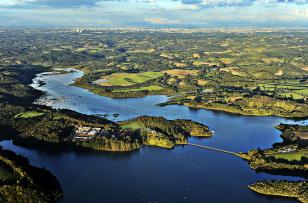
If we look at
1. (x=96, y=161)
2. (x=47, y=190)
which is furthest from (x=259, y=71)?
(x=47, y=190)

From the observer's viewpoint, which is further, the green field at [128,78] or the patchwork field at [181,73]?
the patchwork field at [181,73]

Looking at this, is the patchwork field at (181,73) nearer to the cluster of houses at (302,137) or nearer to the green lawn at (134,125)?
the green lawn at (134,125)

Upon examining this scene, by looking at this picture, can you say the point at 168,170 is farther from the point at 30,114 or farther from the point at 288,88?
the point at 288,88

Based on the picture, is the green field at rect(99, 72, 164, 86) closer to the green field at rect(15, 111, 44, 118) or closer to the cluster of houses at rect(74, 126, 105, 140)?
the green field at rect(15, 111, 44, 118)

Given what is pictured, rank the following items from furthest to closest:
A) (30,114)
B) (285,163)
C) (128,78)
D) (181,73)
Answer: (181,73)
(128,78)
(30,114)
(285,163)

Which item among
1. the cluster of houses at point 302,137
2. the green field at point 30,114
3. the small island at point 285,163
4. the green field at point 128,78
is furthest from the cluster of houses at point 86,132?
the green field at point 128,78

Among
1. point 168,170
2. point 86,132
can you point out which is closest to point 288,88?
point 86,132
